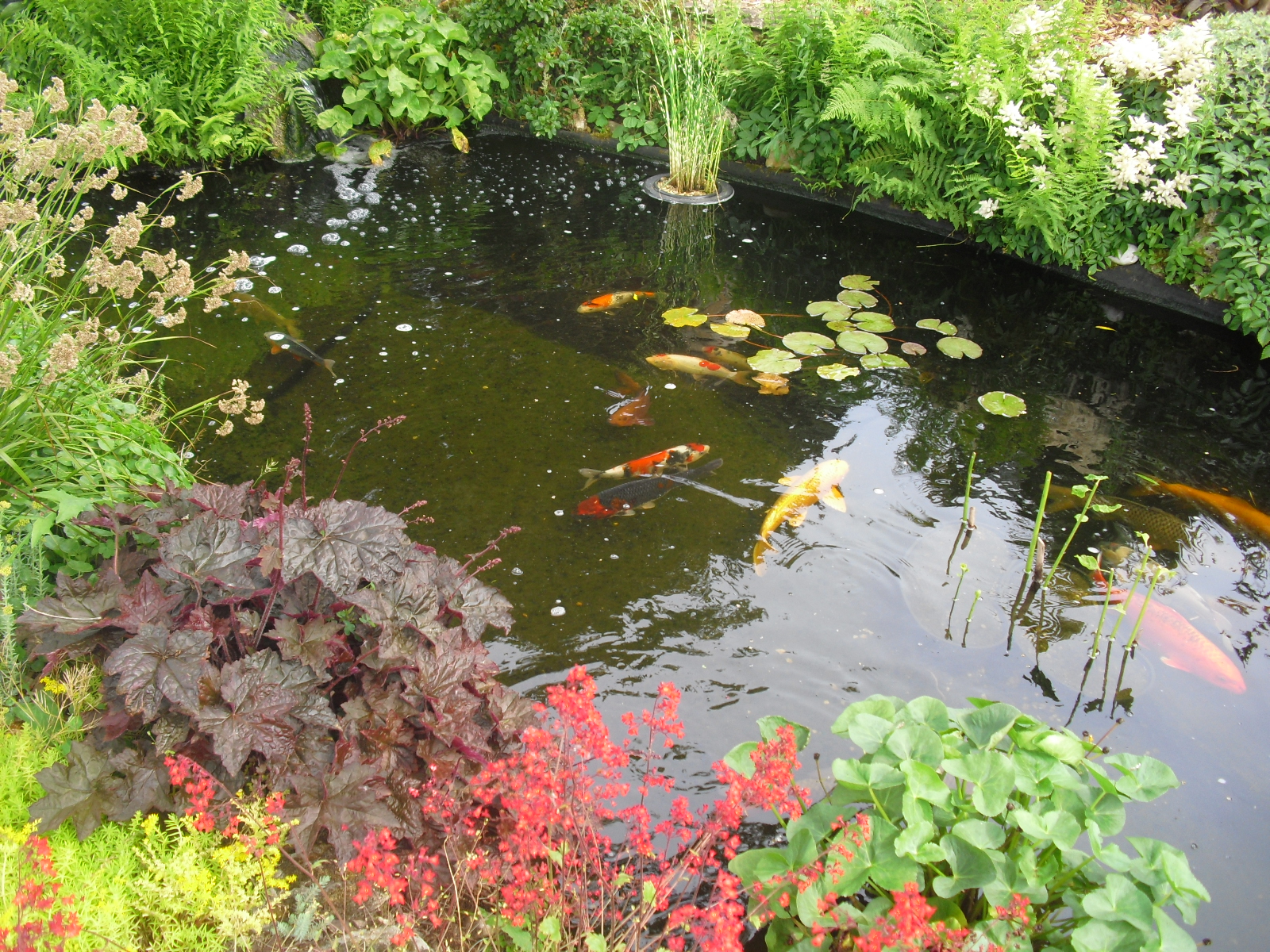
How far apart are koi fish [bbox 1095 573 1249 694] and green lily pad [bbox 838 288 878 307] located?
2.44 metres

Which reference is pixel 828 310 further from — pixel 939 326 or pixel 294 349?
pixel 294 349

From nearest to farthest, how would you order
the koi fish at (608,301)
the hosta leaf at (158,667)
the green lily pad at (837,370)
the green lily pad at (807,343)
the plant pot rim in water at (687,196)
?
the hosta leaf at (158,667) → the green lily pad at (837,370) → the green lily pad at (807,343) → the koi fish at (608,301) → the plant pot rim in water at (687,196)

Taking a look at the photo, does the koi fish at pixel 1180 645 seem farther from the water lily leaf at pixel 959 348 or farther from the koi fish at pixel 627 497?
the water lily leaf at pixel 959 348

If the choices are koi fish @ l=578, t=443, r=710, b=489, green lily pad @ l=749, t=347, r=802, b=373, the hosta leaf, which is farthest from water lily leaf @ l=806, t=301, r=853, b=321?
the hosta leaf

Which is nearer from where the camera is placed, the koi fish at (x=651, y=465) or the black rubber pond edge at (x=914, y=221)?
the koi fish at (x=651, y=465)

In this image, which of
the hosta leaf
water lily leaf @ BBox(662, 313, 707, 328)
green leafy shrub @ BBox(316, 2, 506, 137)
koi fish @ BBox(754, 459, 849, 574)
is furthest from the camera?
green leafy shrub @ BBox(316, 2, 506, 137)

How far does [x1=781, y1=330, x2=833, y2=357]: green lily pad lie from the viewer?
4359mm

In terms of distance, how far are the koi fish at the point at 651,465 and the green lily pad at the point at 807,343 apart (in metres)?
1.16

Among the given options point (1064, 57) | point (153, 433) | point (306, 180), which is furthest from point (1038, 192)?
point (306, 180)

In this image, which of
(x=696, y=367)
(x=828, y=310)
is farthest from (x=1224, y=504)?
(x=696, y=367)

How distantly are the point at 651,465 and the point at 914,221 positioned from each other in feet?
12.4

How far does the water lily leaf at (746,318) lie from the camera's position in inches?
183

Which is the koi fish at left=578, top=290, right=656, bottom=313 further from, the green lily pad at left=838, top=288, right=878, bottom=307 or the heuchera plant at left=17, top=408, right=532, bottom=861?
the heuchera plant at left=17, top=408, right=532, bottom=861

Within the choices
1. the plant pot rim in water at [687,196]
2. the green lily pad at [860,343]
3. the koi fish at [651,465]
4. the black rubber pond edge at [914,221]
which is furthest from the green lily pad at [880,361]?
the plant pot rim in water at [687,196]
